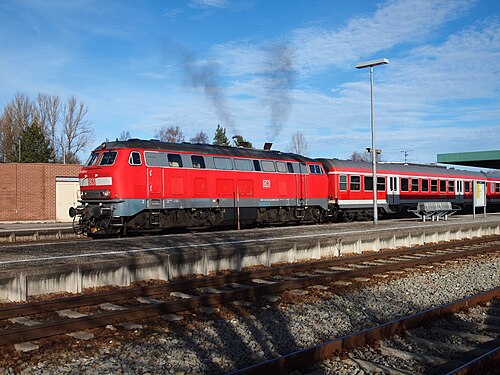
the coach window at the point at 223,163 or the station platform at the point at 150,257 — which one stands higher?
the coach window at the point at 223,163

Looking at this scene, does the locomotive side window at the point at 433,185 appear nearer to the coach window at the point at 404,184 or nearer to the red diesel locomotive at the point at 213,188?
the coach window at the point at 404,184

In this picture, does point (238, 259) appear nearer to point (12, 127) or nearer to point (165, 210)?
point (165, 210)

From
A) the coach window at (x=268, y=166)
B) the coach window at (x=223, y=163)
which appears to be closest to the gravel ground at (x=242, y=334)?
the coach window at (x=223, y=163)

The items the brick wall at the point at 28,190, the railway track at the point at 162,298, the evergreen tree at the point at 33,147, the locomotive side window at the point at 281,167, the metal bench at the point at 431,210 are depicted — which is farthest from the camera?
the evergreen tree at the point at 33,147

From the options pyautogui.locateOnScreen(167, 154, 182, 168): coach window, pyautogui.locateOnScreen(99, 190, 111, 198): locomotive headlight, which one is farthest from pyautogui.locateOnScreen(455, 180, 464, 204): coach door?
pyautogui.locateOnScreen(99, 190, 111, 198): locomotive headlight

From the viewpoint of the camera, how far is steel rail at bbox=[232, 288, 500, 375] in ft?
17.5

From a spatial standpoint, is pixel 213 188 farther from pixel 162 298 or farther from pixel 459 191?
pixel 459 191

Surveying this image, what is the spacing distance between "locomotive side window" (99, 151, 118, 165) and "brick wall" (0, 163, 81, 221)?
77.3 ft

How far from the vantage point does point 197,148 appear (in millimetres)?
20203

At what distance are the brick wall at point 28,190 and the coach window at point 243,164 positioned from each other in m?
23.5

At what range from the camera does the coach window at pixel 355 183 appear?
27922mm

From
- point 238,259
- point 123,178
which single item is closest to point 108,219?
point 123,178

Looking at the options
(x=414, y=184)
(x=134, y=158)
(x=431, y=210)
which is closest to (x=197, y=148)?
(x=134, y=158)

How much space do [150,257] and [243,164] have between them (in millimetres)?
11301
